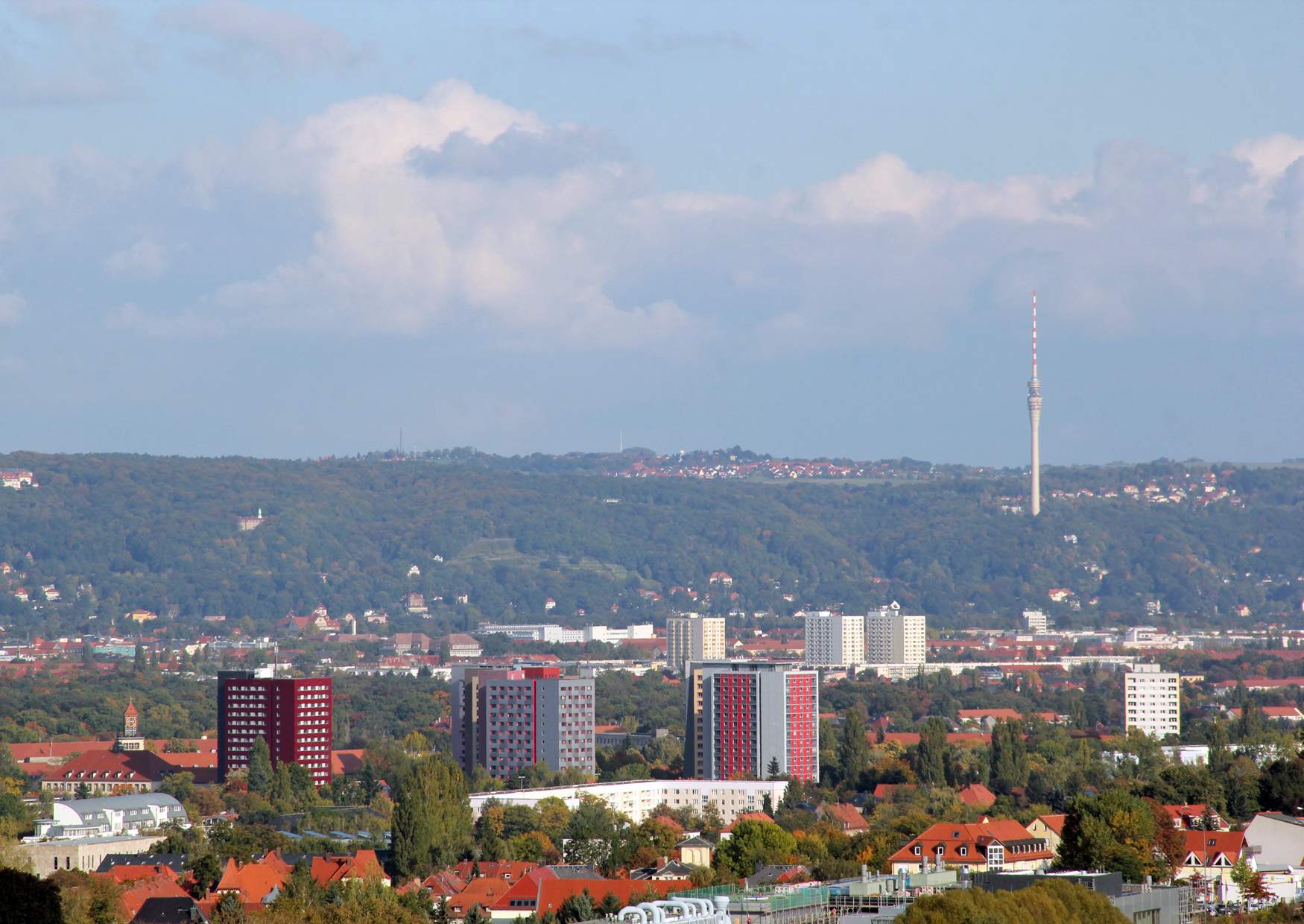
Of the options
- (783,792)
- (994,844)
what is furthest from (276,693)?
(994,844)

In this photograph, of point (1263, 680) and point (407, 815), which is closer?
point (407, 815)

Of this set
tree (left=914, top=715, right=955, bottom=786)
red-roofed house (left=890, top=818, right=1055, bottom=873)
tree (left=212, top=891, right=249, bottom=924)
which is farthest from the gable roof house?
tree (left=914, top=715, right=955, bottom=786)

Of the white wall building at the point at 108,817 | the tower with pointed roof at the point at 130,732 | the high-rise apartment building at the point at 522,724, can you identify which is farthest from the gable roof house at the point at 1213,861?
the tower with pointed roof at the point at 130,732

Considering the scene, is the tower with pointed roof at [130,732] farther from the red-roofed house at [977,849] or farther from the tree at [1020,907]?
the tree at [1020,907]

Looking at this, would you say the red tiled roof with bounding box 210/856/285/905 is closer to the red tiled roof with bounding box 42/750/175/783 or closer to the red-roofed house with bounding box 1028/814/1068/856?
the red-roofed house with bounding box 1028/814/1068/856

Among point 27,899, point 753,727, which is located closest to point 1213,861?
point 27,899

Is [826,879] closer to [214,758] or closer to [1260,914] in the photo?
[1260,914]
